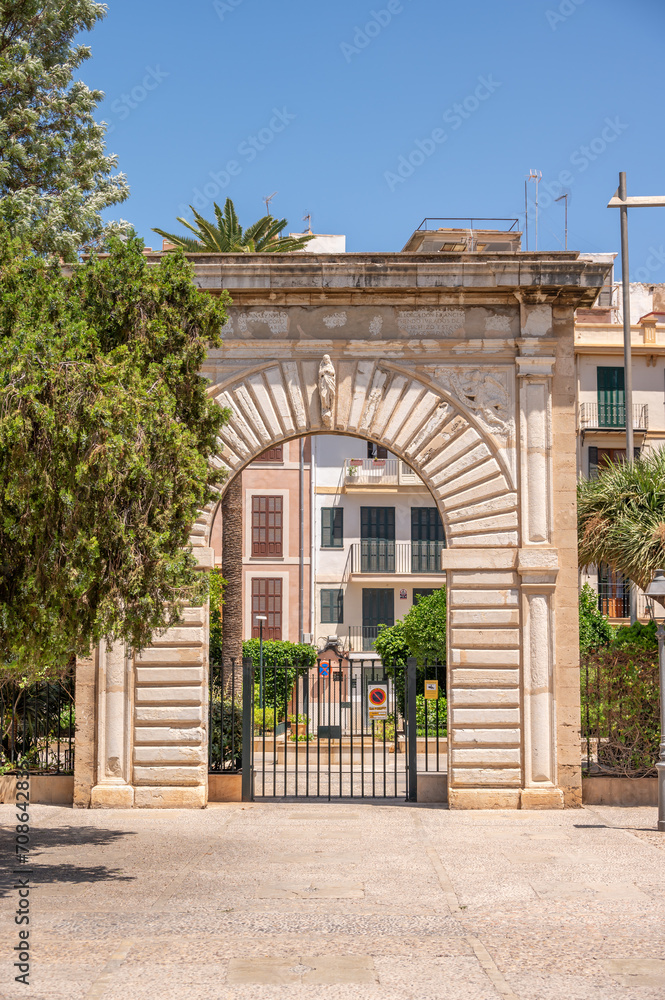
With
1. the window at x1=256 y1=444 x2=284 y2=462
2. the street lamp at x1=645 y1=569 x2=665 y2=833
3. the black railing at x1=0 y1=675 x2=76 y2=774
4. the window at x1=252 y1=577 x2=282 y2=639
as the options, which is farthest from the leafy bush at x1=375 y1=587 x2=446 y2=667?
the street lamp at x1=645 y1=569 x2=665 y2=833

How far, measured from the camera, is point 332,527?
1629 inches

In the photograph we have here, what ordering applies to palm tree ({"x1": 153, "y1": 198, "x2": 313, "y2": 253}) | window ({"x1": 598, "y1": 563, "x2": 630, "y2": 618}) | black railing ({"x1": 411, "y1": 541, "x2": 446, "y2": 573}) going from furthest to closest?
black railing ({"x1": 411, "y1": 541, "x2": 446, "y2": 573}) < window ({"x1": 598, "y1": 563, "x2": 630, "y2": 618}) < palm tree ({"x1": 153, "y1": 198, "x2": 313, "y2": 253})

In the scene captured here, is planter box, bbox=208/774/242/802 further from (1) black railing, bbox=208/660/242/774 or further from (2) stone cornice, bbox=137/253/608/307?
(2) stone cornice, bbox=137/253/608/307

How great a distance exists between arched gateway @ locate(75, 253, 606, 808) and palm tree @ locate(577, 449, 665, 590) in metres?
1.44

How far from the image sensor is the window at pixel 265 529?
4072cm

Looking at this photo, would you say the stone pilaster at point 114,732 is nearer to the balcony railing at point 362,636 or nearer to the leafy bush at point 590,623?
the leafy bush at point 590,623

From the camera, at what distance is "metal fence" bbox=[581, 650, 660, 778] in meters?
13.5

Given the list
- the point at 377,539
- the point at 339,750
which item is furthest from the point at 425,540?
the point at 339,750

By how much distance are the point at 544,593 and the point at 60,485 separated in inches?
265

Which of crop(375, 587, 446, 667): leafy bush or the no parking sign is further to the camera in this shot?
crop(375, 587, 446, 667): leafy bush

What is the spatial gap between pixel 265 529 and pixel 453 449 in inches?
1096

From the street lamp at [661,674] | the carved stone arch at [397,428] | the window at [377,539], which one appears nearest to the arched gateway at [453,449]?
the carved stone arch at [397,428]

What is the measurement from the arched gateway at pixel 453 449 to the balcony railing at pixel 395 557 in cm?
2731

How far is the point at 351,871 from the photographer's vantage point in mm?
9414
